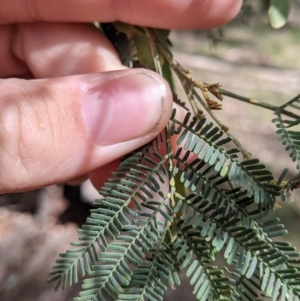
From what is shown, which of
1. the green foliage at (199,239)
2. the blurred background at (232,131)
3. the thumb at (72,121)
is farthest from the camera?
the blurred background at (232,131)

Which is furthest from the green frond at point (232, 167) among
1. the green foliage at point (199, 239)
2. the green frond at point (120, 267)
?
the green frond at point (120, 267)

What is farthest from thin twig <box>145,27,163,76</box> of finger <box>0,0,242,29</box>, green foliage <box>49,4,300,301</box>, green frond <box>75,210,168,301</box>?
green frond <box>75,210,168,301</box>

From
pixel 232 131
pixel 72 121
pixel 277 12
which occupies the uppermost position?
pixel 232 131

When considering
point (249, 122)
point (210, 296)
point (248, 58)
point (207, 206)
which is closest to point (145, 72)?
point (207, 206)

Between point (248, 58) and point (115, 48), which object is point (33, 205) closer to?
point (115, 48)

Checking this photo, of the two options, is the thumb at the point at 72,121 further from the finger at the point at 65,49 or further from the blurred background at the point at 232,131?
the blurred background at the point at 232,131

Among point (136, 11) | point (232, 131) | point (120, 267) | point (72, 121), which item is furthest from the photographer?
point (232, 131)

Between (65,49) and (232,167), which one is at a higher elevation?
(65,49)

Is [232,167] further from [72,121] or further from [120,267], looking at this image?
[72,121]

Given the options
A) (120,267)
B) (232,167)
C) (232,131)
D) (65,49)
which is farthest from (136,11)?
(232,131)
